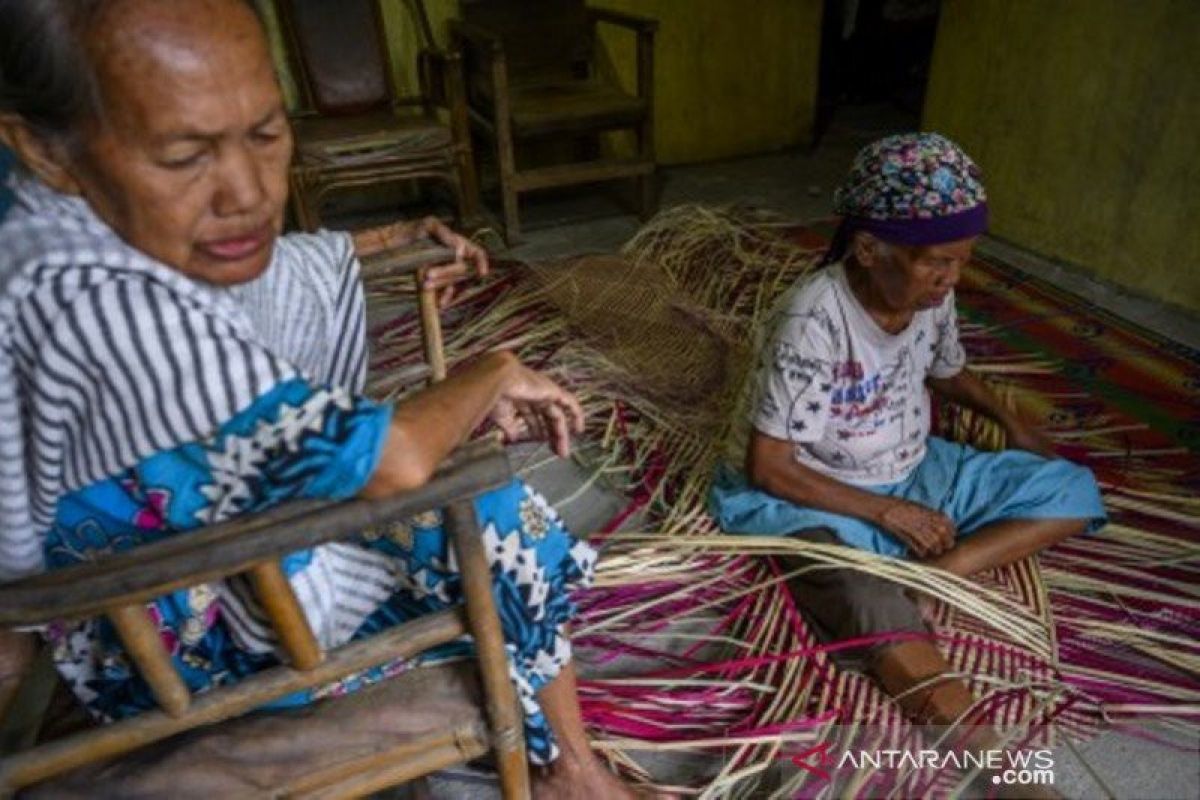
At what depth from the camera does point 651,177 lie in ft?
13.0

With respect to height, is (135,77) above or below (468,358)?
above

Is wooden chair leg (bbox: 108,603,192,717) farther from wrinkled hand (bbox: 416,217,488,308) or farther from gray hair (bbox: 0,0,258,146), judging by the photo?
wrinkled hand (bbox: 416,217,488,308)

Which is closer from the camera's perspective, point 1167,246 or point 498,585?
point 498,585

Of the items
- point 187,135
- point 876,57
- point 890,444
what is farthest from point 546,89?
point 187,135

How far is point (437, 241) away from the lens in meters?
1.31

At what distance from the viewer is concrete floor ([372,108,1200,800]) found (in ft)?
4.38

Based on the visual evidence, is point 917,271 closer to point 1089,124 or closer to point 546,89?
point 1089,124

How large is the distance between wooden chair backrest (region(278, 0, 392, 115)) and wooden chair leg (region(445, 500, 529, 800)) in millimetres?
3437

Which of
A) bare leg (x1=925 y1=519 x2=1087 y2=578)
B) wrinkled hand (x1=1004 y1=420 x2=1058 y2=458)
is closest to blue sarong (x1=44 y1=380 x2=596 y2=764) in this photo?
bare leg (x1=925 y1=519 x2=1087 y2=578)

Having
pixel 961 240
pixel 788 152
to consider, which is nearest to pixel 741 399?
pixel 961 240

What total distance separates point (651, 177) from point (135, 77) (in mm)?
3398

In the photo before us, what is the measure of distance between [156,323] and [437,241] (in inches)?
24.9

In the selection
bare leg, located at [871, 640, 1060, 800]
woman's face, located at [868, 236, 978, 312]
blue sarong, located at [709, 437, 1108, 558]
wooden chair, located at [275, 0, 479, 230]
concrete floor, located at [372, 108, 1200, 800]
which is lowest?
concrete floor, located at [372, 108, 1200, 800]

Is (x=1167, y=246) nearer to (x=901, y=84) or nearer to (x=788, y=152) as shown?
(x=788, y=152)
